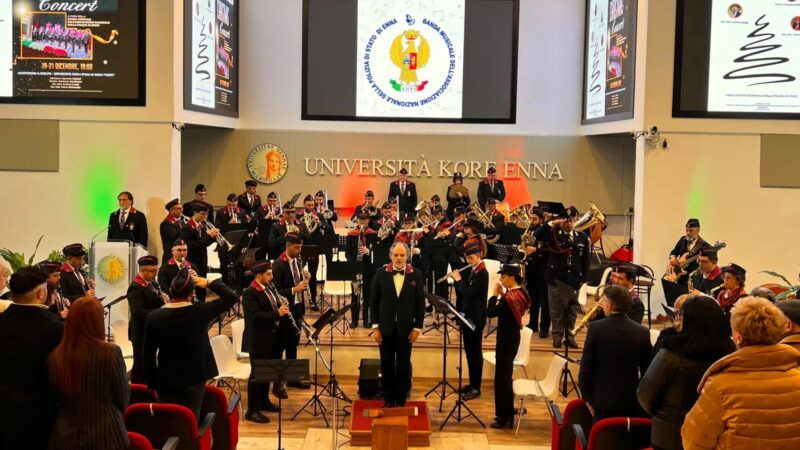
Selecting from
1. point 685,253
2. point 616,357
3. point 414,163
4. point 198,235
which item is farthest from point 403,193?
point 616,357

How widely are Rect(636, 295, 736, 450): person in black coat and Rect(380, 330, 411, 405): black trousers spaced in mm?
4483

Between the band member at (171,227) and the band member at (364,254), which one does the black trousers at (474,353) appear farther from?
the band member at (171,227)

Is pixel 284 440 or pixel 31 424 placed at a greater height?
pixel 31 424

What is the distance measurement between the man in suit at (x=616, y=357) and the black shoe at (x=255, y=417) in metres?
4.43

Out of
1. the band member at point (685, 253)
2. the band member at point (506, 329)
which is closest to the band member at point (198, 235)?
the band member at point (506, 329)

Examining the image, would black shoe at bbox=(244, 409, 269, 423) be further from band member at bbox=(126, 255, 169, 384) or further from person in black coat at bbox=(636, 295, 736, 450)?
person in black coat at bbox=(636, 295, 736, 450)

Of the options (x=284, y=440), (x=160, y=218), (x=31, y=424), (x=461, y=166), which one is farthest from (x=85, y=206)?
(x=31, y=424)

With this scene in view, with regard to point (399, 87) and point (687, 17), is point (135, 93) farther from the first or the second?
point (687, 17)

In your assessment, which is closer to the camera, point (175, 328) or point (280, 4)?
point (175, 328)

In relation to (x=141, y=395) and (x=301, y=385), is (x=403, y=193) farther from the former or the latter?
(x=141, y=395)

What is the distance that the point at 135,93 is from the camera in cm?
1363

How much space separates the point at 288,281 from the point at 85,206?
579 centimetres

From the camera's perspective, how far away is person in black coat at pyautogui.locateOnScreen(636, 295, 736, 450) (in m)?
4.62

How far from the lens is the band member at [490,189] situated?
17750 mm
